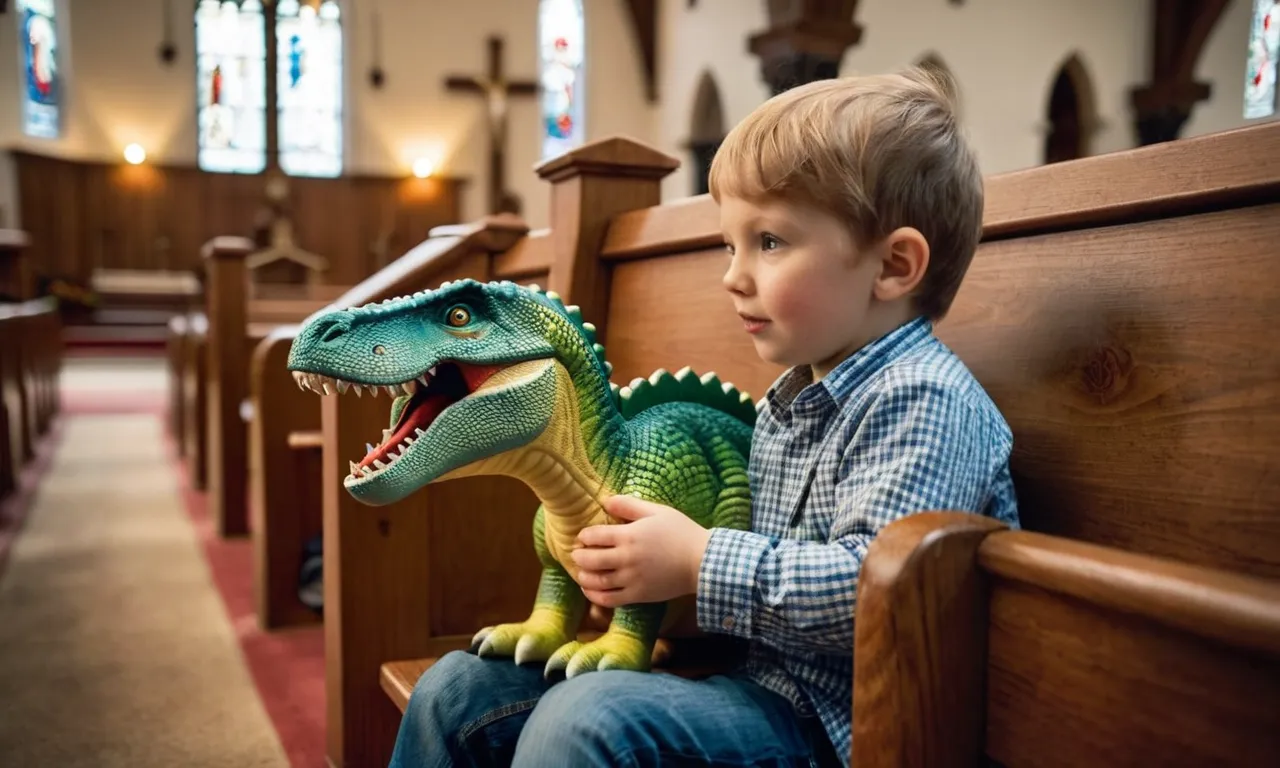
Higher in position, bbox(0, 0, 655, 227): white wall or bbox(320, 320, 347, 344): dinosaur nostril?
bbox(0, 0, 655, 227): white wall

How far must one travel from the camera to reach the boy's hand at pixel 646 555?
3.33 feet

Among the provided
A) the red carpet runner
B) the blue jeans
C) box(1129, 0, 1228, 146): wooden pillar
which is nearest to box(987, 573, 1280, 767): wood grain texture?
the blue jeans

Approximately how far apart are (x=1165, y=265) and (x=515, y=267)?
117cm

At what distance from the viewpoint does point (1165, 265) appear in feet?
3.24

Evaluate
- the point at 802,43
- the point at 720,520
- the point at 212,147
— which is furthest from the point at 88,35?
the point at 720,520

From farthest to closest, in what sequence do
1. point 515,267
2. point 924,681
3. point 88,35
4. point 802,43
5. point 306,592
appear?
point 88,35 < point 802,43 < point 306,592 < point 515,267 < point 924,681

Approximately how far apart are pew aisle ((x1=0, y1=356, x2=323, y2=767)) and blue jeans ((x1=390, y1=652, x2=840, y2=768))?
1171mm

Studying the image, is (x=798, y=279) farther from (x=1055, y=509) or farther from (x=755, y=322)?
(x=1055, y=509)

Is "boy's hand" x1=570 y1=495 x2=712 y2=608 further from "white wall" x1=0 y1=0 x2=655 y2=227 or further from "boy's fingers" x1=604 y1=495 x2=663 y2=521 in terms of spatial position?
"white wall" x1=0 y1=0 x2=655 y2=227

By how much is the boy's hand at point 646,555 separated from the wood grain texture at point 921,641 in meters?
0.33

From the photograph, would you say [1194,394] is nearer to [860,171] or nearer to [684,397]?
[860,171]

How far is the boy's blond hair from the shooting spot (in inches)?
38.8

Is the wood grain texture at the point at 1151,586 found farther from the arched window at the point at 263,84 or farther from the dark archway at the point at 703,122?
the arched window at the point at 263,84

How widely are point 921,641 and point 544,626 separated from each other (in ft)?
1.98
